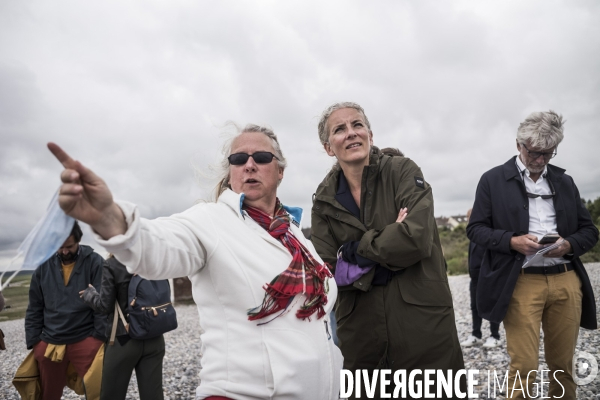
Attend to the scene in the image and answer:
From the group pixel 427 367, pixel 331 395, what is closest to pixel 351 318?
pixel 427 367

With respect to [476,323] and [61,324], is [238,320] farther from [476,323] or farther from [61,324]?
[476,323]

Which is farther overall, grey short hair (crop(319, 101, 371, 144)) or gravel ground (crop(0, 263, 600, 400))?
gravel ground (crop(0, 263, 600, 400))

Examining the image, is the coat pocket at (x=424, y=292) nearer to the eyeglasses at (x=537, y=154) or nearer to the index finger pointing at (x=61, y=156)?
the eyeglasses at (x=537, y=154)

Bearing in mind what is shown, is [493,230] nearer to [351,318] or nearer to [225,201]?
[351,318]

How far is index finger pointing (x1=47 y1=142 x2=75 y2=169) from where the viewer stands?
5.16 ft

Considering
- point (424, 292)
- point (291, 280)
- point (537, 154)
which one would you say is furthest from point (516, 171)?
point (291, 280)

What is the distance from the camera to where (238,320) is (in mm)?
2219

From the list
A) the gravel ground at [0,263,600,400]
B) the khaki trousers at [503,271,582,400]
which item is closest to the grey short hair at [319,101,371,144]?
the khaki trousers at [503,271,582,400]

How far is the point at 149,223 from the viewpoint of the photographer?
6.40 feet

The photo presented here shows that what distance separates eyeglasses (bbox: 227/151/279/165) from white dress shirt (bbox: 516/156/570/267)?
3.04 metres

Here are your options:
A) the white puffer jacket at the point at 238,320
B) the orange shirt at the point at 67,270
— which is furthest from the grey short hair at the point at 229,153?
the orange shirt at the point at 67,270

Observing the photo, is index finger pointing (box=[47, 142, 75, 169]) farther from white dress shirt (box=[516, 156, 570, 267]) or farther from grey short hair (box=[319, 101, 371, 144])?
A: white dress shirt (box=[516, 156, 570, 267])

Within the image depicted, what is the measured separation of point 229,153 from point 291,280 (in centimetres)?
120

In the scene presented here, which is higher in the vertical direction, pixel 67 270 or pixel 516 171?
pixel 516 171
